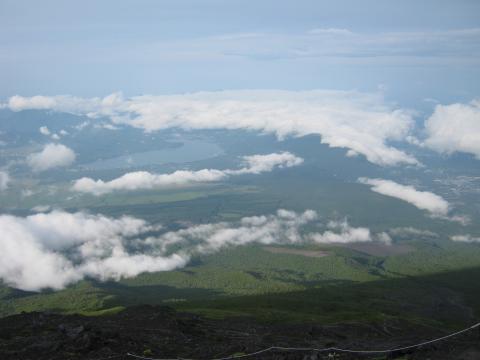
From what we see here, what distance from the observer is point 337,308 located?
11844 centimetres

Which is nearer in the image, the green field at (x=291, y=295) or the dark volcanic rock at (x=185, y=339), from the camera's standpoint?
the dark volcanic rock at (x=185, y=339)

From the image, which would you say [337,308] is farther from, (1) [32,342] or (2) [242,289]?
(1) [32,342]

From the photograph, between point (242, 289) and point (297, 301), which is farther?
point (242, 289)

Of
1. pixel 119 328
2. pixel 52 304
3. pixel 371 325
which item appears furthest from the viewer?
pixel 52 304

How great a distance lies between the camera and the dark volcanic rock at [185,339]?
51781mm

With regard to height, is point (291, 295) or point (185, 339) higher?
point (185, 339)

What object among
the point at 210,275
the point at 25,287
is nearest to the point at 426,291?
the point at 210,275

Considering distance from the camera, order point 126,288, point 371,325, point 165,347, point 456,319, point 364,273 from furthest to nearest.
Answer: point 364,273 < point 126,288 < point 456,319 < point 371,325 < point 165,347

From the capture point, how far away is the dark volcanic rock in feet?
170

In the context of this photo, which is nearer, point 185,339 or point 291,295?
point 185,339

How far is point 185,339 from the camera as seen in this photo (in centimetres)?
6294

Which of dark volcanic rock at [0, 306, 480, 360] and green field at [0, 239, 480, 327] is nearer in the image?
dark volcanic rock at [0, 306, 480, 360]

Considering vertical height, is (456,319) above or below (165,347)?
below

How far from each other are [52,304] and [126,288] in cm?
3497
